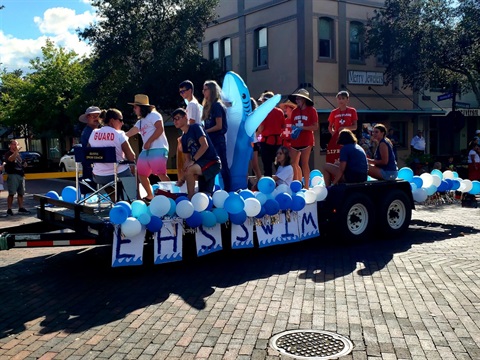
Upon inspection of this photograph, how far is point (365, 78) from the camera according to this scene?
24219 mm

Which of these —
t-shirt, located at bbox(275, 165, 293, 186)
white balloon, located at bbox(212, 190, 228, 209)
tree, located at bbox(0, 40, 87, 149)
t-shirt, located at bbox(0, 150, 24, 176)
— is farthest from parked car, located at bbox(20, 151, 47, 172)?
white balloon, located at bbox(212, 190, 228, 209)

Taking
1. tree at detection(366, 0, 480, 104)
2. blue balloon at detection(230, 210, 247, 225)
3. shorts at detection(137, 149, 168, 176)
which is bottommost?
blue balloon at detection(230, 210, 247, 225)

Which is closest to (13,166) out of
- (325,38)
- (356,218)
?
(356,218)

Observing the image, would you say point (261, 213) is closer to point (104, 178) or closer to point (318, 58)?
point (104, 178)

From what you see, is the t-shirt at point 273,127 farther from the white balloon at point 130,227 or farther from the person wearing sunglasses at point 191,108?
the white balloon at point 130,227

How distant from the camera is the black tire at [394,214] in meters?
8.80

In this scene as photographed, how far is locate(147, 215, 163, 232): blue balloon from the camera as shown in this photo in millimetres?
6531

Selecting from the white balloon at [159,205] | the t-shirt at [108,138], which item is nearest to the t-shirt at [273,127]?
the t-shirt at [108,138]

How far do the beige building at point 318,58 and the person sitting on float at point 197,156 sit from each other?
14565 mm

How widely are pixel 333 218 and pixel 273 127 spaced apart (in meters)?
2.31

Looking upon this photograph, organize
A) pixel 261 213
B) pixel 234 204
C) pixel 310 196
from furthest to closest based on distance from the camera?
1. pixel 310 196
2. pixel 261 213
3. pixel 234 204

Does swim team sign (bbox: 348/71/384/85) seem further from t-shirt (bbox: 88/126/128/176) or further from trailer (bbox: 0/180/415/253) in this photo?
t-shirt (bbox: 88/126/128/176)

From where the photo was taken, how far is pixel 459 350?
4453 millimetres

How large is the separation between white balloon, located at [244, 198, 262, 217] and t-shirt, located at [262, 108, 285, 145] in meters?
2.75
